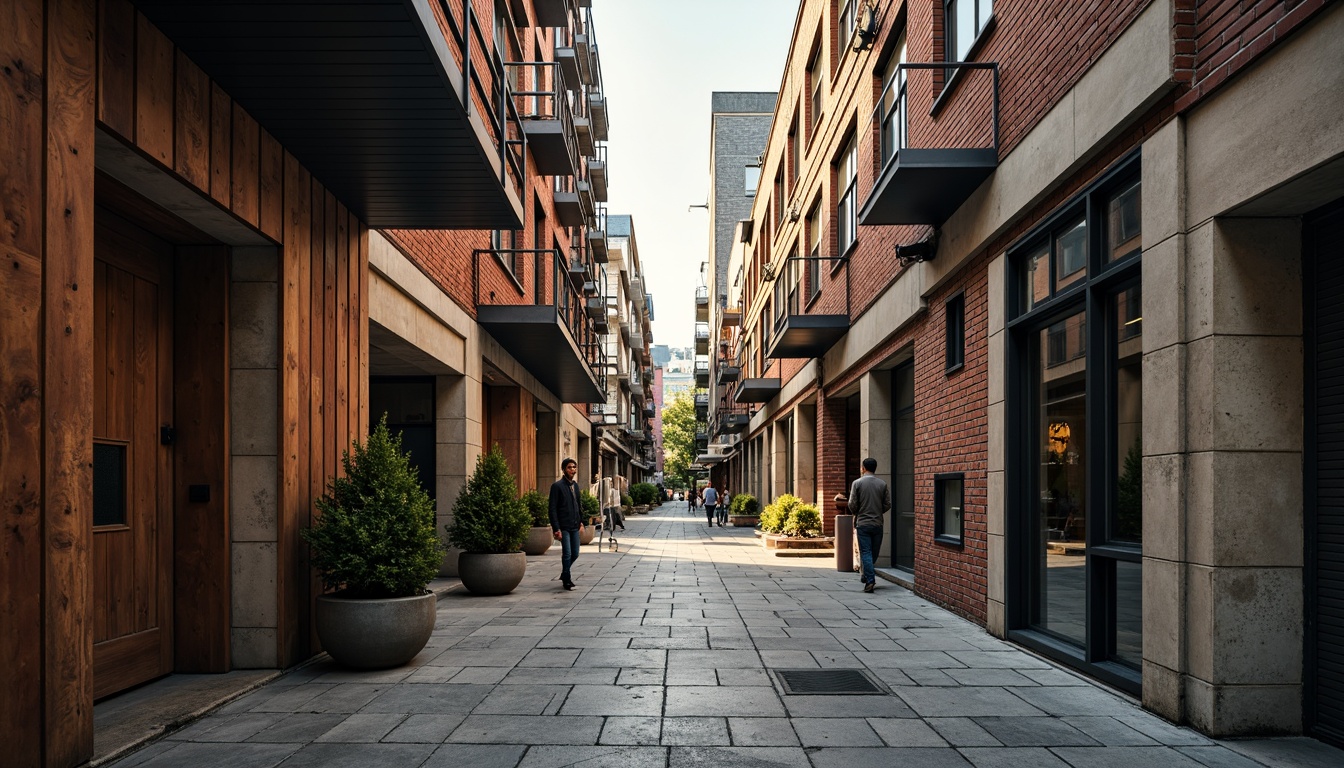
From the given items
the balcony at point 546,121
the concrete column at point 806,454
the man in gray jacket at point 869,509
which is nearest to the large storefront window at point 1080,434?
the man in gray jacket at point 869,509

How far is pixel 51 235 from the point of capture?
Result: 179 inches

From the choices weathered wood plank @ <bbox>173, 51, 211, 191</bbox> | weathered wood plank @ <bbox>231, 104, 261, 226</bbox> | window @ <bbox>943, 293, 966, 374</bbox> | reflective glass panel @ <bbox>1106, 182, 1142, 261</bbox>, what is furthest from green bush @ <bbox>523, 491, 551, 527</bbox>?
reflective glass panel @ <bbox>1106, 182, 1142, 261</bbox>

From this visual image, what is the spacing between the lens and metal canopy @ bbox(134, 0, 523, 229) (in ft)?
17.3

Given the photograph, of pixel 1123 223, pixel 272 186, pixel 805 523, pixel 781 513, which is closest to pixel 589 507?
pixel 781 513

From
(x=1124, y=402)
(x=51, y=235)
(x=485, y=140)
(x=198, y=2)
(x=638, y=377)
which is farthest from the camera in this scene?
(x=638, y=377)

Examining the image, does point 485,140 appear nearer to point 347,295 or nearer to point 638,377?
point 347,295

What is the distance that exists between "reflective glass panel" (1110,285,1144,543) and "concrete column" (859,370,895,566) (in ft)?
27.1

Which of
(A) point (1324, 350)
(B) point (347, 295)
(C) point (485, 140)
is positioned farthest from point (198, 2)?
(A) point (1324, 350)

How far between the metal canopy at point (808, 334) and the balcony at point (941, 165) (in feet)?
18.5

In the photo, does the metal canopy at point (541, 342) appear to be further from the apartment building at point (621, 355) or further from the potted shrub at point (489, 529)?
the apartment building at point (621, 355)

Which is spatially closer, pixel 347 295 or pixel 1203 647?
pixel 1203 647

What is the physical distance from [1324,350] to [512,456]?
1580 cm

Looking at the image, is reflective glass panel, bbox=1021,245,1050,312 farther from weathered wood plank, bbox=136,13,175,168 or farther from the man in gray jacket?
weathered wood plank, bbox=136,13,175,168

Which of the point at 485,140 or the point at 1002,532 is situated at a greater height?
the point at 485,140
